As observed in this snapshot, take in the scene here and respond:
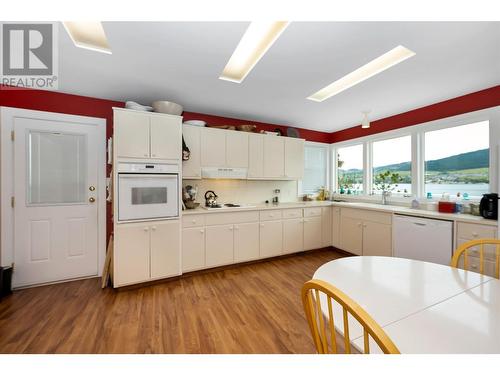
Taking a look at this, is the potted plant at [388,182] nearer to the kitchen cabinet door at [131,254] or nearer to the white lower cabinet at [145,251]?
the white lower cabinet at [145,251]

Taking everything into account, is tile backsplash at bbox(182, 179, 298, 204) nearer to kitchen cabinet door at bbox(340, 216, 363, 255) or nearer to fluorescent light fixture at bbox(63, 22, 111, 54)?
kitchen cabinet door at bbox(340, 216, 363, 255)

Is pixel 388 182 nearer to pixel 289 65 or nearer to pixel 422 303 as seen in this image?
pixel 289 65

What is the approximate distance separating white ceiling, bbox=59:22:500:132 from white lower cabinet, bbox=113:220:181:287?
1.67 m

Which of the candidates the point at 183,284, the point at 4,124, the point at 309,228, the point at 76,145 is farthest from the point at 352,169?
the point at 4,124

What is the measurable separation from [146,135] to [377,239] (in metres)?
3.53

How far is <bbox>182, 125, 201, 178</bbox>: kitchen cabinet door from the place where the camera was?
292 cm

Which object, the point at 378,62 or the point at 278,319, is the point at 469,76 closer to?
the point at 378,62

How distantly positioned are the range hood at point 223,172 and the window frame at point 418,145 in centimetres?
241

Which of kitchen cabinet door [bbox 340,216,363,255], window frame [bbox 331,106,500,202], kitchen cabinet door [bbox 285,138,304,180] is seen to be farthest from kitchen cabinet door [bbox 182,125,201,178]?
window frame [bbox 331,106,500,202]

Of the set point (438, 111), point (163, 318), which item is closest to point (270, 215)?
point (163, 318)

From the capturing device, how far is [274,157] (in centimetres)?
364

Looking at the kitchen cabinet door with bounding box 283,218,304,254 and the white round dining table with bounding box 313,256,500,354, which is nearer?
the white round dining table with bounding box 313,256,500,354

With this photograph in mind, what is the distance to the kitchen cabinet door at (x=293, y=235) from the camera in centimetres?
339

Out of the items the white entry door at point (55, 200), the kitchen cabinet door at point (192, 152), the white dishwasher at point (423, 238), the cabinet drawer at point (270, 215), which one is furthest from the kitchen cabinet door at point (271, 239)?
the white entry door at point (55, 200)
